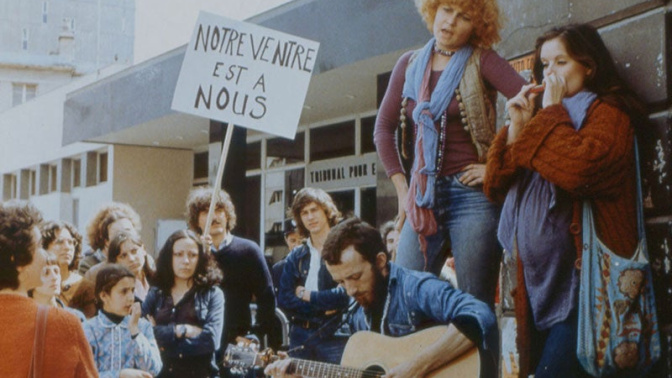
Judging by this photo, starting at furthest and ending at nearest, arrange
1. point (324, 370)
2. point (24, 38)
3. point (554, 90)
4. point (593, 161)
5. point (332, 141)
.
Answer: point (24, 38) < point (332, 141) < point (324, 370) < point (554, 90) < point (593, 161)

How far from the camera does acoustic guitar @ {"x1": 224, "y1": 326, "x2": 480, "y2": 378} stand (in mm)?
4031

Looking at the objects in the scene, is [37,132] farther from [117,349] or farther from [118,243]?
[117,349]

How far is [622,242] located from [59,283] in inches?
143

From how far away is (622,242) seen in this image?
3439mm

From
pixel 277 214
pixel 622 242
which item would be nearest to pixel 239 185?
pixel 277 214

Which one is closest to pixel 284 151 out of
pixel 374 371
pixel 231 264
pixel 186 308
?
pixel 231 264

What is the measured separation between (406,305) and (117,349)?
185cm

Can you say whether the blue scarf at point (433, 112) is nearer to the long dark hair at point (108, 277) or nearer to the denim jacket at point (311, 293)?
the denim jacket at point (311, 293)

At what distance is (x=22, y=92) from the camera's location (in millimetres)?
49344

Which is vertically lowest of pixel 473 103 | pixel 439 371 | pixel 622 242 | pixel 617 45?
pixel 439 371

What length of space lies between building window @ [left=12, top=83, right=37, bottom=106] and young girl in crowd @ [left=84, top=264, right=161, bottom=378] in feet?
151

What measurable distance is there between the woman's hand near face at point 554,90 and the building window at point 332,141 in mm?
11670

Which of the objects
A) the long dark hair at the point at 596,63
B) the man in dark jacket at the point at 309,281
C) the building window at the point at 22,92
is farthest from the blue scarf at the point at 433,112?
the building window at the point at 22,92

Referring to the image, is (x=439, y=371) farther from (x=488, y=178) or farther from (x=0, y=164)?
(x=0, y=164)
